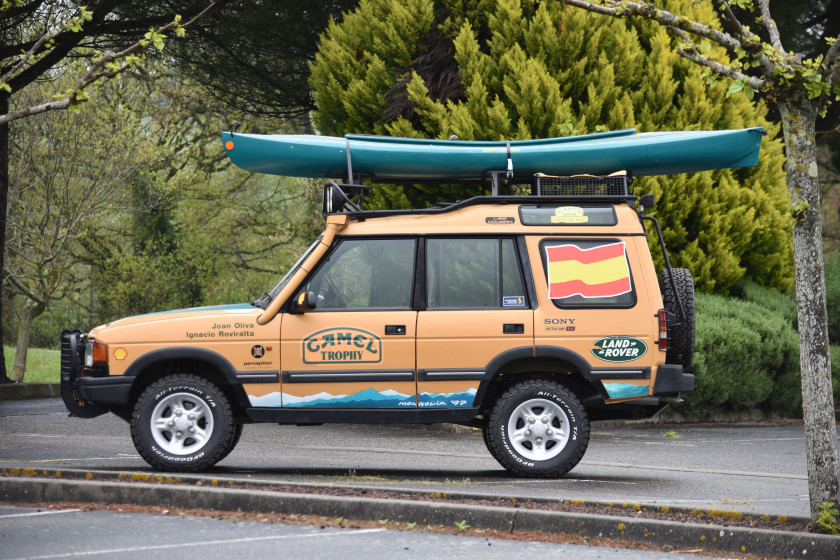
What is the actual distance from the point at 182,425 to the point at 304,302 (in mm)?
1424

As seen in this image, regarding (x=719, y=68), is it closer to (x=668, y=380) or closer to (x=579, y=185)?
(x=579, y=185)

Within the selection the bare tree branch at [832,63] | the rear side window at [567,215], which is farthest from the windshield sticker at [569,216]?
the bare tree branch at [832,63]

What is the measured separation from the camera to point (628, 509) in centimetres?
694

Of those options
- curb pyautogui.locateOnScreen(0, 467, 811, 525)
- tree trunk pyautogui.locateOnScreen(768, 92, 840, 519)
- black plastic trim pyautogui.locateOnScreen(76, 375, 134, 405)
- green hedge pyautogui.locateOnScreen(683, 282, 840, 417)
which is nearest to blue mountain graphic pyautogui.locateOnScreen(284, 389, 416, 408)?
curb pyautogui.locateOnScreen(0, 467, 811, 525)

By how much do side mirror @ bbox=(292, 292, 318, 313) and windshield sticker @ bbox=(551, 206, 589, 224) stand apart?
212 centimetres

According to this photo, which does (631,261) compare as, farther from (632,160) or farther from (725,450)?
(725,450)

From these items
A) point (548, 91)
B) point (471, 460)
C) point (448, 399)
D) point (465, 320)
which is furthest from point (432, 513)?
point (548, 91)

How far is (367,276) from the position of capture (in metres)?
9.32

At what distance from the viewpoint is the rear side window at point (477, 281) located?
362 inches

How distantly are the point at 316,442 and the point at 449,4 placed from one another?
7.04m

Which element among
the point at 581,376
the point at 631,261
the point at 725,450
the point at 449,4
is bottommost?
the point at 725,450

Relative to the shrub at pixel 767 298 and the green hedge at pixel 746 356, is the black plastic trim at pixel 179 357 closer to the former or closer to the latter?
the green hedge at pixel 746 356

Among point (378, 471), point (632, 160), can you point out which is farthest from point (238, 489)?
point (632, 160)

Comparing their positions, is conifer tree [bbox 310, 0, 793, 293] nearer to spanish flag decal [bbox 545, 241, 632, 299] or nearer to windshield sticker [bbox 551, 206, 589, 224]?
windshield sticker [bbox 551, 206, 589, 224]
